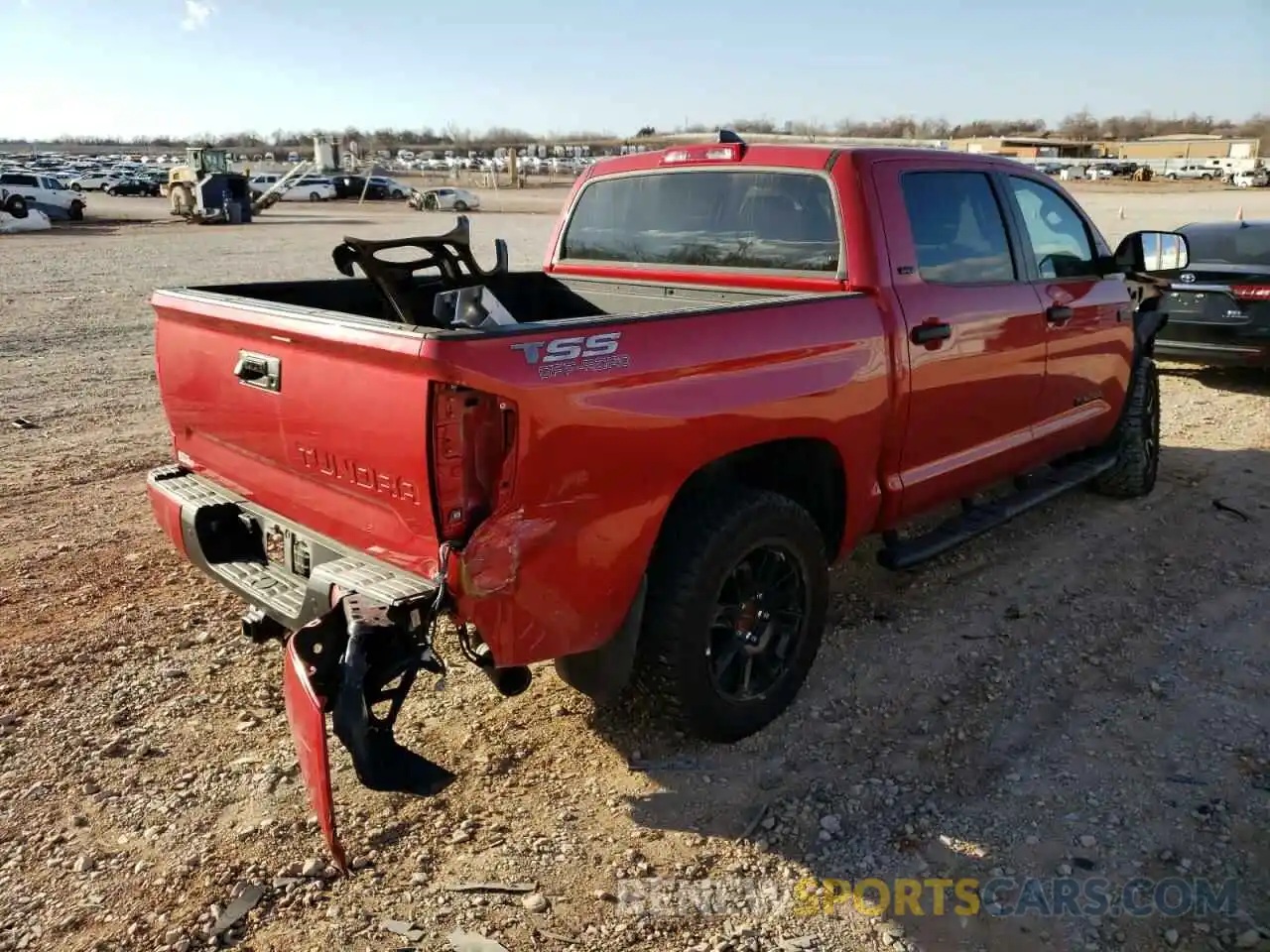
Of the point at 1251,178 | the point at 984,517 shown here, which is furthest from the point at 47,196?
the point at 1251,178

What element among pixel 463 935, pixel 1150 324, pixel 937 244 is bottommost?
pixel 463 935

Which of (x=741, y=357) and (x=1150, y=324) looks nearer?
(x=741, y=357)

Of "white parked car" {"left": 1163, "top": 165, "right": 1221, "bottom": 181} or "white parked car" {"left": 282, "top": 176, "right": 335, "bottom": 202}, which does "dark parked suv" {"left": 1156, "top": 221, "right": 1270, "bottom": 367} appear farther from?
"white parked car" {"left": 1163, "top": 165, "right": 1221, "bottom": 181}

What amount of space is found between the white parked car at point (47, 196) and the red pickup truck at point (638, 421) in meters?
34.8

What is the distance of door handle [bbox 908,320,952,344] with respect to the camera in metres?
3.79

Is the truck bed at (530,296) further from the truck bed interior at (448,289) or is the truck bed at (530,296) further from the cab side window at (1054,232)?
the cab side window at (1054,232)

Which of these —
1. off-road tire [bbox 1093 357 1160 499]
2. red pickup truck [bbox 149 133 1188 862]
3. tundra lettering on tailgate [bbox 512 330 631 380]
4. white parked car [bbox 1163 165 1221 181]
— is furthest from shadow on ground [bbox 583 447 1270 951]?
white parked car [bbox 1163 165 1221 181]

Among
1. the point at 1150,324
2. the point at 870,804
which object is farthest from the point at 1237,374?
the point at 870,804

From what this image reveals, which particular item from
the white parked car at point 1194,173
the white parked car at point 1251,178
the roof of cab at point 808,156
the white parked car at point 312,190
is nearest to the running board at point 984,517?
the roof of cab at point 808,156

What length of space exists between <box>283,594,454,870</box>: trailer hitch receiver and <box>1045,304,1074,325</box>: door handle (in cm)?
348

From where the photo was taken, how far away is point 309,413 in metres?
2.90

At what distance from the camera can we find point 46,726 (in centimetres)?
343

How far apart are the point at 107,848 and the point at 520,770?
125 cm

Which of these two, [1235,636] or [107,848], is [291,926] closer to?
[107,848]
